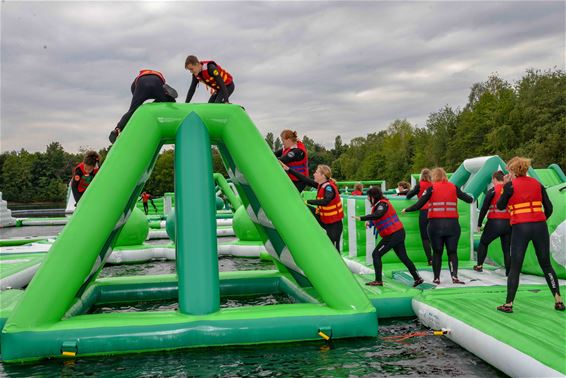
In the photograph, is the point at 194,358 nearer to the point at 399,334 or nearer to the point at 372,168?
the point at 399,334

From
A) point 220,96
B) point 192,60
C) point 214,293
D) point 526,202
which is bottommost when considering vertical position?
point 214,293

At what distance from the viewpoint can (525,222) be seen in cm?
451

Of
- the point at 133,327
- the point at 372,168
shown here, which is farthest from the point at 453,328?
the point at 372,168

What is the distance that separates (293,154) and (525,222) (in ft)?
8.52

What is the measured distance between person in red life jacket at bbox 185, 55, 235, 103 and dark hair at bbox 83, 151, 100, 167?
1698 millimetres

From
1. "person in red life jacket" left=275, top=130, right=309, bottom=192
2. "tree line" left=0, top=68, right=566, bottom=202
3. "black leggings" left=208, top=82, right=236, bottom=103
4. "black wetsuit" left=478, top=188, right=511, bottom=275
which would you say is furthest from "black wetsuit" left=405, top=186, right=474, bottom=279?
"tree line" left=0, top=68, right=566, bottom=202

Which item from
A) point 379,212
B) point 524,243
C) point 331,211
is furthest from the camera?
point 331,211

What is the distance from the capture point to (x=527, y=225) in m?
4.50

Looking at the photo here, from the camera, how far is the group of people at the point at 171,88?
5.44m

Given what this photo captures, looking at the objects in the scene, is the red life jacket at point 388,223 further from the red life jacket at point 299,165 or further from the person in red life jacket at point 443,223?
the red life jacket at point 299,165

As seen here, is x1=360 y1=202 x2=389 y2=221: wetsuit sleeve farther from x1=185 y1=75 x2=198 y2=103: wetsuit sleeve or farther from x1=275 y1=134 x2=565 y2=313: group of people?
x1=185 y1=75 x2=198 y2=103: wetsuit sleeve

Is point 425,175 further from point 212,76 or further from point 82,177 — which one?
point 82,177

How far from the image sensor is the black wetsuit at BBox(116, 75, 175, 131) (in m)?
5.43

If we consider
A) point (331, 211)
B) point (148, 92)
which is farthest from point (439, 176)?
point (148, 92)
